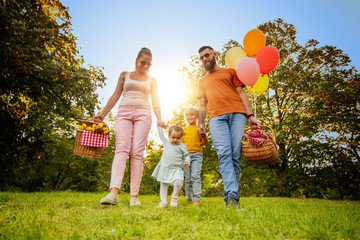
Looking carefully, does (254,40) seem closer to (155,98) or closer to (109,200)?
(155,98)

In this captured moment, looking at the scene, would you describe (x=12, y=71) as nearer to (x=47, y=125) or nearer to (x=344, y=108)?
(x=47, y=125)

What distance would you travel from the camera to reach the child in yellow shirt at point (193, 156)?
4039mm

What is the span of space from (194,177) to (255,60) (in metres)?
2.18

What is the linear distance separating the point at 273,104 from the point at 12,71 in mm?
10333

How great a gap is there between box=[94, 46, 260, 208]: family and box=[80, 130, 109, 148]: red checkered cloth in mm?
240

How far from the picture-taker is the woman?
132 inches

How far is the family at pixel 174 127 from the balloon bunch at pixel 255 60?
0.18 meters

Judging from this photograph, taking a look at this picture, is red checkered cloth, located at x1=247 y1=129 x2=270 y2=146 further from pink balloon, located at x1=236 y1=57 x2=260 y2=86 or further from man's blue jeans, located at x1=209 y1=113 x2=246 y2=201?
pink balloon, located at x1=236 y1=57 x2=260 y2=86

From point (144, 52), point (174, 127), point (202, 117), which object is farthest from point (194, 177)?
point (144, 52)

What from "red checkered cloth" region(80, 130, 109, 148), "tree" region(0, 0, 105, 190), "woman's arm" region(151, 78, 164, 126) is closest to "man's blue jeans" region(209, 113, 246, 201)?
"woman's arm" region(151, 78, 164, 126)

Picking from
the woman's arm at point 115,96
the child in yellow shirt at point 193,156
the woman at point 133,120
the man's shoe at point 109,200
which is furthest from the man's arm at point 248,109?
the man's shoe at point 109,200

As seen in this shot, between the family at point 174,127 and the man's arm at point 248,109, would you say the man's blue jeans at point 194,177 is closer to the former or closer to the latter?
the family at point 174,127

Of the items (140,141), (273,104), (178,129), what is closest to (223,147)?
(178,129)

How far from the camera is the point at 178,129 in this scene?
378 cm
